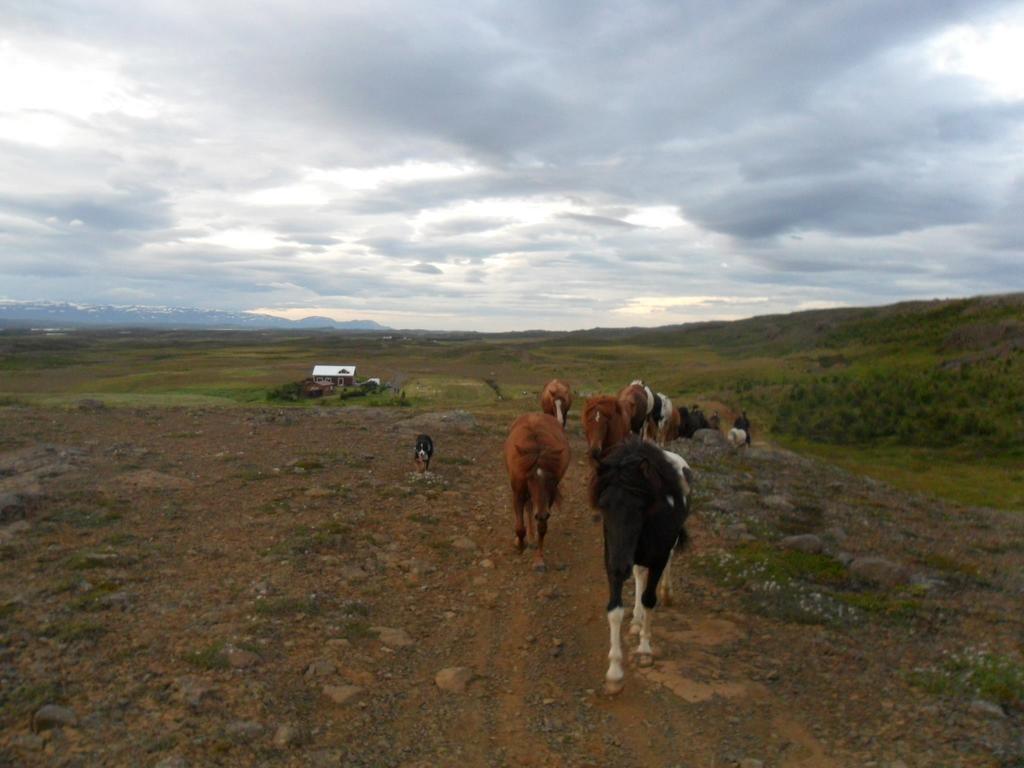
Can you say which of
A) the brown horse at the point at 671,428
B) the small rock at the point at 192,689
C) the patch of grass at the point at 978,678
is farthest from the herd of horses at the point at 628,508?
the brown horse at the point at 671,428

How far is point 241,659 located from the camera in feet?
20.6

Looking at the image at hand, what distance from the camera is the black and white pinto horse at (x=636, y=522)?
628 centimetres

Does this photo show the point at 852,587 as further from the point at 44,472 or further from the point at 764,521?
the point at 44,472

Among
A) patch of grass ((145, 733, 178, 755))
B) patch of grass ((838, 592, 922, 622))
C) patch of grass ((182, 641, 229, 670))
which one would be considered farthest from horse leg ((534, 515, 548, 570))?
patch of grass ((145, 733, 178, 755))

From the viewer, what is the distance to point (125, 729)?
5156mm

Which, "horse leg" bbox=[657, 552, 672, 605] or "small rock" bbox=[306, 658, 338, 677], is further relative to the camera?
"horse leg" bbox=[657, 552, 672, 605]

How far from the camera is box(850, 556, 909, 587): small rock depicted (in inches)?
363

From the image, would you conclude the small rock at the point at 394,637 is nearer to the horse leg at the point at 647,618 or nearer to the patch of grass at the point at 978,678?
the horse leg at the point at 647,618

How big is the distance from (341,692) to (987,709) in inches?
223

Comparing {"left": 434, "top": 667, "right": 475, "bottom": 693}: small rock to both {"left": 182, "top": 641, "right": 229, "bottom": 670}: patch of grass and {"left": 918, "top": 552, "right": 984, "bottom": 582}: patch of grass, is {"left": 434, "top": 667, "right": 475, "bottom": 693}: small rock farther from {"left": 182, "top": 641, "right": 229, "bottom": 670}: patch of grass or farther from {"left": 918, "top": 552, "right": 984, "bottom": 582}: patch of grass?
{"left": 918, "top": 552, "right": 984, "bottom": 582}: patch of grass

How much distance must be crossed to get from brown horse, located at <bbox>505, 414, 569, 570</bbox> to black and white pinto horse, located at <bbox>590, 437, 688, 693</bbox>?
2.50m

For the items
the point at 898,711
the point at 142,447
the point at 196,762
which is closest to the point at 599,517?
the point at 898,711

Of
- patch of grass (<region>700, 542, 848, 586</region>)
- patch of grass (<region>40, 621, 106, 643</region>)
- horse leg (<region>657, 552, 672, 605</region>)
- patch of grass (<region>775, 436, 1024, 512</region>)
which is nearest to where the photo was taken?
patch of grass (<region>40, 621, 106, 643</region>)

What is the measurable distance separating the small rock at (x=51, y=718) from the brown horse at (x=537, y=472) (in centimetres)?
575
